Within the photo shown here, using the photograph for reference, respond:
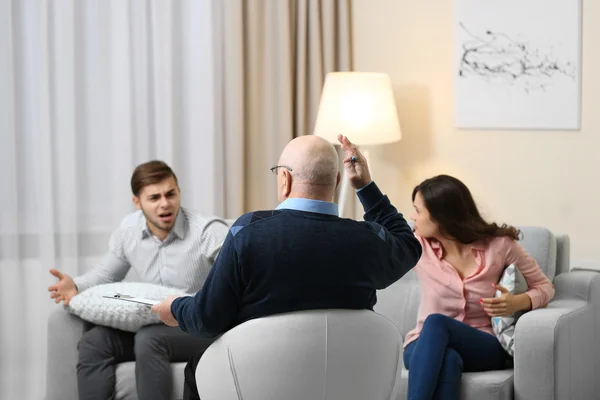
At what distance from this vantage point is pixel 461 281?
3.34 meters

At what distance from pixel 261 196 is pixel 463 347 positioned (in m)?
1.81

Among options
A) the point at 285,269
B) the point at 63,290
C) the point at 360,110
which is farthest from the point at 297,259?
the point at 360,110

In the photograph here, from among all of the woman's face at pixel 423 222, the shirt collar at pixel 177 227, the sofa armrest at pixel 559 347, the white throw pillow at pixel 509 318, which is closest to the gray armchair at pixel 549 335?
the sofa armrest at pixel 559 347

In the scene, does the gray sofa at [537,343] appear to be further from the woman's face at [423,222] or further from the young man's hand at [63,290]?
the woman's face at [423,222]

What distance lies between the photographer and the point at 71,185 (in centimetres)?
432

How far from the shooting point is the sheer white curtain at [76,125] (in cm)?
423

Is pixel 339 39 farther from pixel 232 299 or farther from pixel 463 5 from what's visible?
pixel 232 299

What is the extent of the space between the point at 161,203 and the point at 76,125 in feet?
3.29

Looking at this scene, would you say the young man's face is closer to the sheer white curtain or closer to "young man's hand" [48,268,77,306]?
"young man's hand" [48,268,77,306]

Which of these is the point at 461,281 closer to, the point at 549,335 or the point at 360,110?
the point at 549,335

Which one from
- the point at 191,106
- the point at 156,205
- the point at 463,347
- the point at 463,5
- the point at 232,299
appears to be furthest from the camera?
the point at 191,106

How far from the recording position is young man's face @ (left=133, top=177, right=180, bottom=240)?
11.7 feet

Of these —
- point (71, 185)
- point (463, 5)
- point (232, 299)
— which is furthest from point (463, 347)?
point (71, 185)

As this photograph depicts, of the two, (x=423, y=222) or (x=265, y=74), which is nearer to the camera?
(x=423, y=222)
